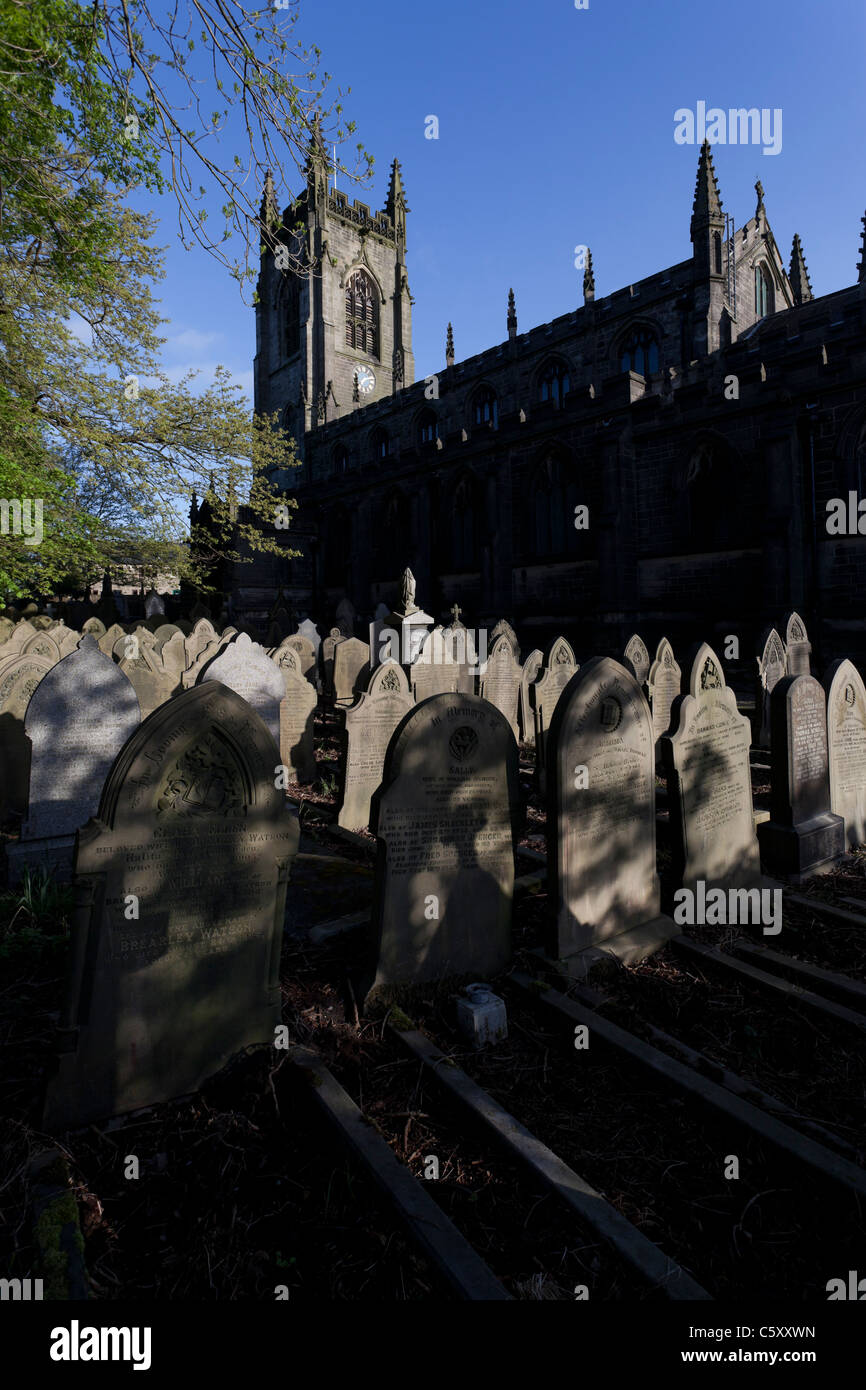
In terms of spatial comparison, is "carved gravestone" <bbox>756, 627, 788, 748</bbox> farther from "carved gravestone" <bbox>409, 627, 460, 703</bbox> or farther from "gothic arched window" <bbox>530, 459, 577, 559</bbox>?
"gothic arched window" <bbox>530, 459, 577, 559</bbox>

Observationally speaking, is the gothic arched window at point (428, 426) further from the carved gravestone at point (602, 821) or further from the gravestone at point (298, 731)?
the carved gravestone at point (602, 821)

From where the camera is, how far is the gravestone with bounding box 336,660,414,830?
21.0 ft

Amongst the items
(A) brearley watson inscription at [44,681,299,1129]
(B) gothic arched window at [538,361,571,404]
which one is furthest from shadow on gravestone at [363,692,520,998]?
(B) gothic arched window at [538,361,571,404]

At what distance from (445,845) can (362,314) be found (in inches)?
1657

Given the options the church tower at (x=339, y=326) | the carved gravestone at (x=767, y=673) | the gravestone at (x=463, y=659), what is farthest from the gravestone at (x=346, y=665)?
the church tower at (x=339, y=326)

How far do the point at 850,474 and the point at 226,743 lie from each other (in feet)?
53.3

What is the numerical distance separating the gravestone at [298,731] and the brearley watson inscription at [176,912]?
501 cm

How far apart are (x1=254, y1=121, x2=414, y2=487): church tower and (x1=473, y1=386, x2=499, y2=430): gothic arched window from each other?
34.2ft

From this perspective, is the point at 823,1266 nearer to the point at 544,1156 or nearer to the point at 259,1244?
the point at 544,1156

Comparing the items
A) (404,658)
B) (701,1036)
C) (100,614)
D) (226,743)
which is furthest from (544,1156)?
(100,614)

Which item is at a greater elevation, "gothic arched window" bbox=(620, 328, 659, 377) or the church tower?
the church tower

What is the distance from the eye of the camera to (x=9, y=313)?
8984 mm

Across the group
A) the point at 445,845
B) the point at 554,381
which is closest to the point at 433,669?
the point at 445,845
